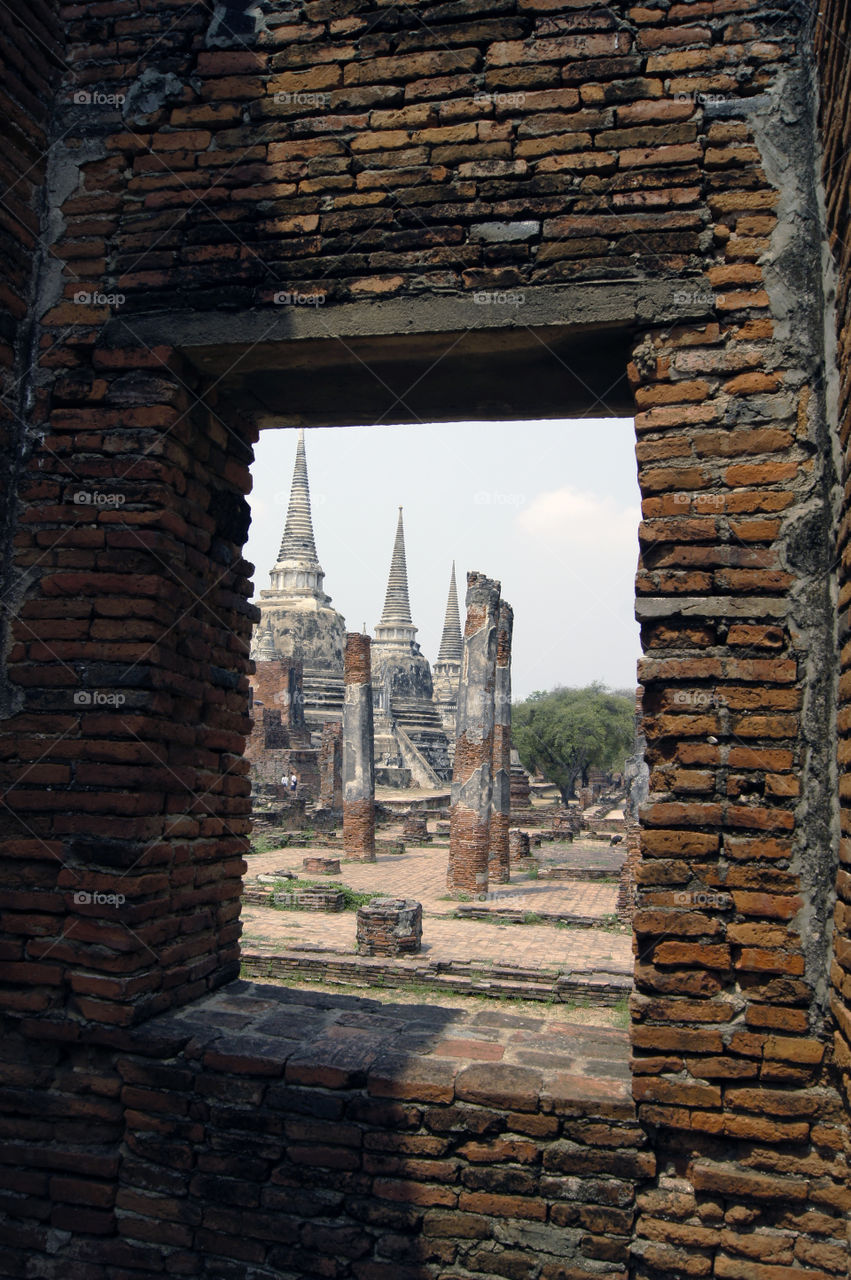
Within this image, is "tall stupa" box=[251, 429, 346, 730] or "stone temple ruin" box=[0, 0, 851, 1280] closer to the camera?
"stone temple ruin" box=[0, 0, 851, 1280]

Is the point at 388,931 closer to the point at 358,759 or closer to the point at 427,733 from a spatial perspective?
the point at 358,759

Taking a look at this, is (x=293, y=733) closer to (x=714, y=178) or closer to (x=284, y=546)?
(x=284, y=546)

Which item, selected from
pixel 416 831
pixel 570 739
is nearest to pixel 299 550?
pixel 570 739

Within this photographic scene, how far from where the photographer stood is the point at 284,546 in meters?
51.6

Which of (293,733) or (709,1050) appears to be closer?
(709,1050)

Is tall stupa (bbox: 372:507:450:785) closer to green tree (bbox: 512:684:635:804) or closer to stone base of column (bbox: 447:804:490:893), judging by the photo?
green tree (bbox: 512:684:635:804)

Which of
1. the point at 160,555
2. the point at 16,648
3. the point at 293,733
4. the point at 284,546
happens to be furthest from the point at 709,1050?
the point at 284,546

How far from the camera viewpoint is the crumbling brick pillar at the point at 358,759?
1797 centimetres

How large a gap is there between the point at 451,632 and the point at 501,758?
41369 mm

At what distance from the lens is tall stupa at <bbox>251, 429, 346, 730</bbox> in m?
45.0

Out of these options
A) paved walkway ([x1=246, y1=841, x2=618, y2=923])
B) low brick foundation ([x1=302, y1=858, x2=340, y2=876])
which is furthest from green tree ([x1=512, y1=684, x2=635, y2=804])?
low brick foundation ([x1=302, y1=858, x2=340, y2=876])

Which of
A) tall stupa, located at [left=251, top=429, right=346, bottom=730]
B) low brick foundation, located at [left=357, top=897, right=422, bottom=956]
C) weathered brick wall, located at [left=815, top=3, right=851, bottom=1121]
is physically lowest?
low brick foundation, located at [left=357, top=897, right=422, bottom=956]

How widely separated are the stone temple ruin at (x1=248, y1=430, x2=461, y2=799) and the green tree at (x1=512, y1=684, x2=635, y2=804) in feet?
13.8

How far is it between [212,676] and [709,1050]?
212cm
